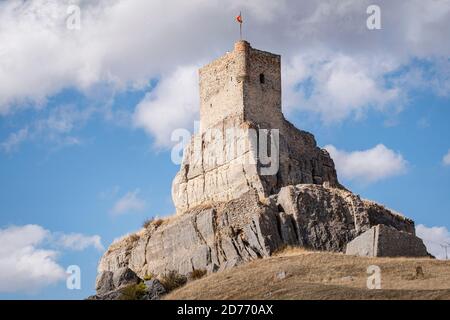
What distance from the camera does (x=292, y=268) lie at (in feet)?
129

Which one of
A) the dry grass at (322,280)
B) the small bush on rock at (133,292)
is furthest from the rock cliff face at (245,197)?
the small bush on rock at (133,292)

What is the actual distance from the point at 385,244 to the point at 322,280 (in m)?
6.18

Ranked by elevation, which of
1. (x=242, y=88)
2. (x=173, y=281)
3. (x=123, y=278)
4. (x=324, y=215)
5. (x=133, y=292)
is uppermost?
(x=242, y=88)

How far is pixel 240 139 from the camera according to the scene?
53188 mm

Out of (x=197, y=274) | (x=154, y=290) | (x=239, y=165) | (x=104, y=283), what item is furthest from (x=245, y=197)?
(x=154, y=290)

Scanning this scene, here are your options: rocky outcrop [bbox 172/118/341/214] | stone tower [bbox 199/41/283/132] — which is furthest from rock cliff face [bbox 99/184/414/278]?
stone tower [bbox 199/41/283/132]

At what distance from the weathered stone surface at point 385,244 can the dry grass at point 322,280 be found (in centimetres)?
137

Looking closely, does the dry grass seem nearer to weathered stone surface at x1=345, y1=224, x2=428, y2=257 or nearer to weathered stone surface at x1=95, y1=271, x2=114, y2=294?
weathered stone surface at x1=345, y1=224, x2=428, y2=257

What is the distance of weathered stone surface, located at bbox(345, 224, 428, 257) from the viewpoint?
42.8 meters

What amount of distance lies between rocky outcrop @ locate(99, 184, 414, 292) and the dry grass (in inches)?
113

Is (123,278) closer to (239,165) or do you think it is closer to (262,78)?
(239,165)

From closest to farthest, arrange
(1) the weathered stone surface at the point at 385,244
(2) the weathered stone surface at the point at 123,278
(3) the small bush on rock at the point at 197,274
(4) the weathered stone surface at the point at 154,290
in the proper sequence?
(4) the weathered stone surface at the point at 154,290 → (1) the weathered stone surface at the point at 385,244 → (3) the small bush on rock at the point at 197,274 → (2) the weathered stone surface at the point at 123,278

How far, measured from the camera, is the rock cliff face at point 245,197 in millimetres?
47094

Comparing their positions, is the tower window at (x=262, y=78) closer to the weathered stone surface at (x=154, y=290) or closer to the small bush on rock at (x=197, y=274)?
the small bush on rock at (x=197, y=274)
